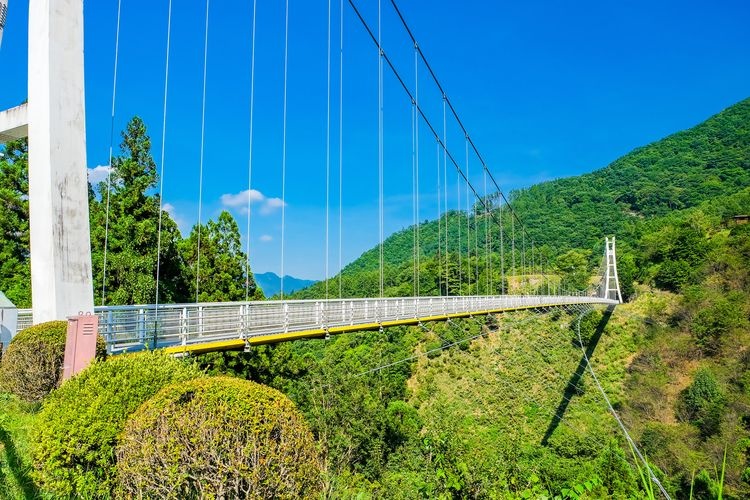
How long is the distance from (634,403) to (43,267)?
34745 millimetres

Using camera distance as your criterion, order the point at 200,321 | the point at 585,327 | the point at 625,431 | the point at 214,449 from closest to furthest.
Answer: the point at 214,449 < the point at 200,321 < the point at 625,431 < the point at 585,327

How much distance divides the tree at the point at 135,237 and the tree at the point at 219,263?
0.67 meters

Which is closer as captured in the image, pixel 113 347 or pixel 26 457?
pixel 26 457

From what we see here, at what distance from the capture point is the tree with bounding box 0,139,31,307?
1997 centimetres

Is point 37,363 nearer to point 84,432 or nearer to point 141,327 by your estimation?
point 141,327

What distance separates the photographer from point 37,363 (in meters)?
6.35

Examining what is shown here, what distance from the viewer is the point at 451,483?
4938 millimetres

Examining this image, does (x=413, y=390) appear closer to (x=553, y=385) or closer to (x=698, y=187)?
(x=553, y=385)

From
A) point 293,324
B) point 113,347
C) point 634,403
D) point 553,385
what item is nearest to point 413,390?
point 553,385

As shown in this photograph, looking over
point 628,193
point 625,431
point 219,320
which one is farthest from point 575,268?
point 219,320

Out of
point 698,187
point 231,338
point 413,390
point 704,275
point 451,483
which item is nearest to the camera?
point 451,483

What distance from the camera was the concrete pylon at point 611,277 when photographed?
174ft

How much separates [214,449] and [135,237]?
1836 centimetres

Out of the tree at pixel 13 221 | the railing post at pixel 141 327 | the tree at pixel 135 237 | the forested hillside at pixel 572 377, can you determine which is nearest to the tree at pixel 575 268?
the forested hillside at pixel 572 377
